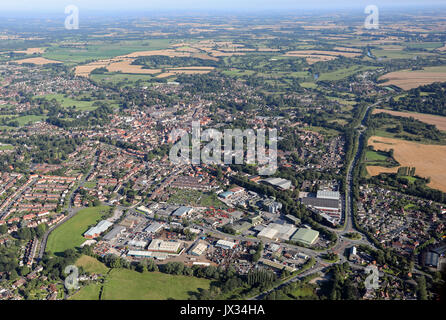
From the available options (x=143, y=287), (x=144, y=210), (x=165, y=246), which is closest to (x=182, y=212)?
(x=144, y=210)

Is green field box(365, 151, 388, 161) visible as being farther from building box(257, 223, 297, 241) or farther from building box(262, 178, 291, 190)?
building box(257, 223, 297, 241)

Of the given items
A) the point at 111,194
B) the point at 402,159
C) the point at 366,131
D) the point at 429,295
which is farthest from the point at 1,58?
the point at 429,295

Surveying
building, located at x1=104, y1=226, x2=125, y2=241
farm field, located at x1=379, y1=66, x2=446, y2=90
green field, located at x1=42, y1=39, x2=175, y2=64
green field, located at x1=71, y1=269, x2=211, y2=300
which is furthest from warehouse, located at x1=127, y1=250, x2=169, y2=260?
green field, located at x1=42, y1=39, x2=175, y2=64

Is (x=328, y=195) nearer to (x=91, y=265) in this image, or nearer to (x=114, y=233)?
(x=114, y=233)

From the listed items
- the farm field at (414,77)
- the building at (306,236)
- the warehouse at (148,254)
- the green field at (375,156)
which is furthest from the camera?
the farm field at (414,77)

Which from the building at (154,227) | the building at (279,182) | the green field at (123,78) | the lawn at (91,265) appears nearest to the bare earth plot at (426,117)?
the building at (279,182)

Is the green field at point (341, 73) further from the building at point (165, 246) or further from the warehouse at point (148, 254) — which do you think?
the warehouse at point (148, 254)

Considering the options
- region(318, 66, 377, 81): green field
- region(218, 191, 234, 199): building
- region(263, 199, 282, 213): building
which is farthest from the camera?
region(318, 66, 377, 81): green field
